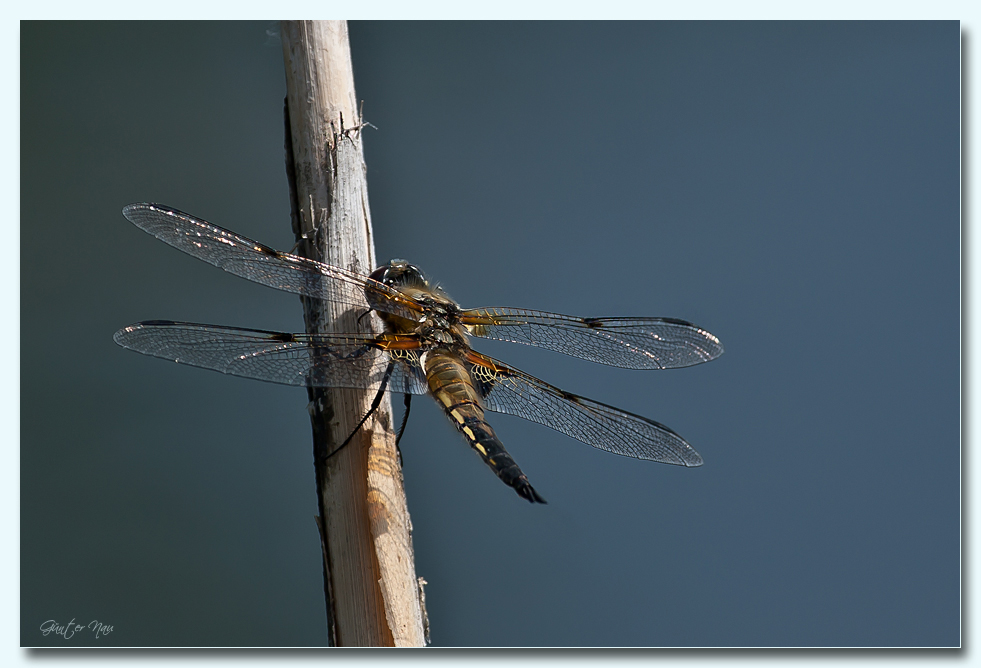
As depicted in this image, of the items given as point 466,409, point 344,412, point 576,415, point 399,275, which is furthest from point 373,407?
point 576,415

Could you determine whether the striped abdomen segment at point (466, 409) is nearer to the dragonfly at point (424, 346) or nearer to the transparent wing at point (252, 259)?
the dragonfly at point (424, 346)

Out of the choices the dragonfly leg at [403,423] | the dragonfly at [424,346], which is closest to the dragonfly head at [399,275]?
the dragonfly at [424,346]

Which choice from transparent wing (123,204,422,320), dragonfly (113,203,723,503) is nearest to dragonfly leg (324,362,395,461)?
dragonfly (113,203,723,503)

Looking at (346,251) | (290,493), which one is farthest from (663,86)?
(290,493)

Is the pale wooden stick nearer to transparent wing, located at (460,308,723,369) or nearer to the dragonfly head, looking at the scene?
the dragonfly head

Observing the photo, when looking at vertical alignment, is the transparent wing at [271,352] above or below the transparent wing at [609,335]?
below

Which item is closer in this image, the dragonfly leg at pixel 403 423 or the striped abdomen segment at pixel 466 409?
the striped abdomen segment at pixel 466 409

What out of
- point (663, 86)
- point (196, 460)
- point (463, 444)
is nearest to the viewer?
point (463, 444)

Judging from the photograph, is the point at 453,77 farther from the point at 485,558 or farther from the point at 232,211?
the point at 485,558
